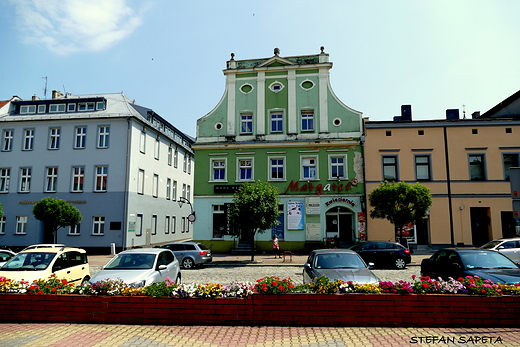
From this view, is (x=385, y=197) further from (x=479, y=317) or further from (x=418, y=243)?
(x=479, y=317)

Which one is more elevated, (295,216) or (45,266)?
(295,216)

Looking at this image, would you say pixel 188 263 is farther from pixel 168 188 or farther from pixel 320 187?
pixel 168 188

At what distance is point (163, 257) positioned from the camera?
10.5 m

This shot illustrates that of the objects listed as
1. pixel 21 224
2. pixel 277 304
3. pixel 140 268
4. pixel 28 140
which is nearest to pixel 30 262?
pixel 140 268

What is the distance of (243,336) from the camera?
618cm

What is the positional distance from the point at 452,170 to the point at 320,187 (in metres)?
9.56

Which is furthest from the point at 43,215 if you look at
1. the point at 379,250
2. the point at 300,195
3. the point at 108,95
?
the point at 379,250

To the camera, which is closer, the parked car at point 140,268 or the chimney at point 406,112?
the parked car at point 140,268

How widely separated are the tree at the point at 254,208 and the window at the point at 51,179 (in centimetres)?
1688

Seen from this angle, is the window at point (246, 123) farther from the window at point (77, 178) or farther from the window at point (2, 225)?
the window at point (2, 225)

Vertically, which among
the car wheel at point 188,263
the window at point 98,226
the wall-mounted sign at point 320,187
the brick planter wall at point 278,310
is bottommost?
the car wheel at point 188,263


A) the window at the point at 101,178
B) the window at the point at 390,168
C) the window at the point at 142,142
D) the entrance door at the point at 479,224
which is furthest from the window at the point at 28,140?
the entrance door at the point at 479,224

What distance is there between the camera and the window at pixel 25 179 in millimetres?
29344

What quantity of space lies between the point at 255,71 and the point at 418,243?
17610mm
